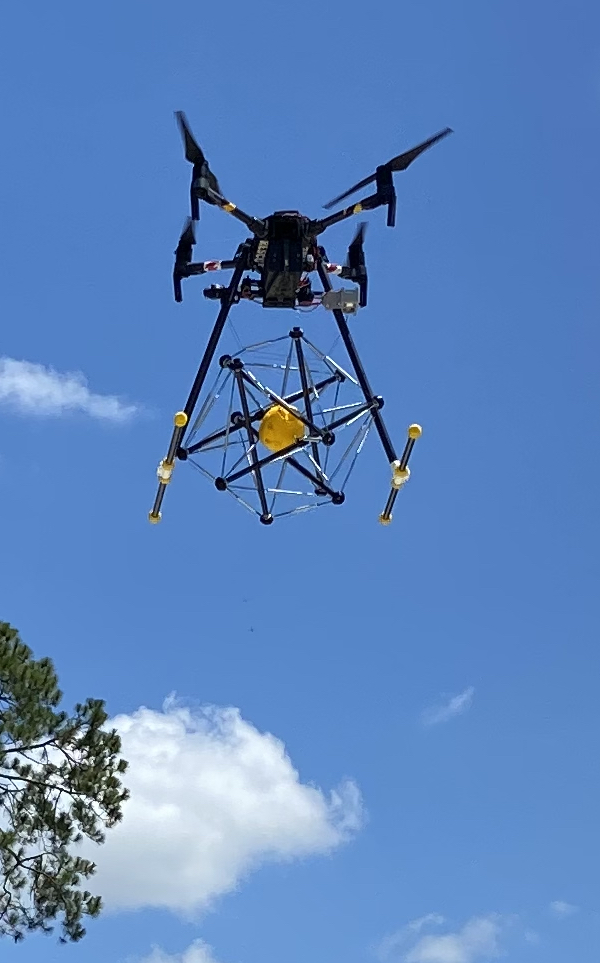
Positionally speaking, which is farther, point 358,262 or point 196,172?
point 358,262

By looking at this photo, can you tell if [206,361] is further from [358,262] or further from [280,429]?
[358,262]

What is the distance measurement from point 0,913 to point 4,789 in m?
2.07

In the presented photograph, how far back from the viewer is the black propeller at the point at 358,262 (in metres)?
15.0

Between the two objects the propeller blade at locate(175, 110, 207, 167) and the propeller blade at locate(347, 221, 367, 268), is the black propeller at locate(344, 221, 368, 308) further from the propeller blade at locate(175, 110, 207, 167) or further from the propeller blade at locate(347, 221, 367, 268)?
the propeller blade at locate(175, 110, 207, 167)

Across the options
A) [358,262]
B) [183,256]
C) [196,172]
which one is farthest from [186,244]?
[358,262]

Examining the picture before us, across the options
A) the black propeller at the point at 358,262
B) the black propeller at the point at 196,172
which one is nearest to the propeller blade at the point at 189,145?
the black propeller at the point at 196,172

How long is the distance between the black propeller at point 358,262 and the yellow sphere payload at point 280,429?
181 centimetres

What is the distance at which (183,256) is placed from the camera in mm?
14297

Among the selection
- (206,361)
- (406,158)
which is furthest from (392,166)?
(206,361)

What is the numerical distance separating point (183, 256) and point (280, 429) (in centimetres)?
235

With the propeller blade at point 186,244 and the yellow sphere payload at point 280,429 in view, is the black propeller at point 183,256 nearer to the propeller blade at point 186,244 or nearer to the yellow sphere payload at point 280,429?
the propeller blade at point 186,244

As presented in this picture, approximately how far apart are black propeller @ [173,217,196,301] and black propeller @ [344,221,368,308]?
6.72ft

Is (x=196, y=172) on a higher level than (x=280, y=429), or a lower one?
higher

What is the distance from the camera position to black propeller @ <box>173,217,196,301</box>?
1420 centimetres
